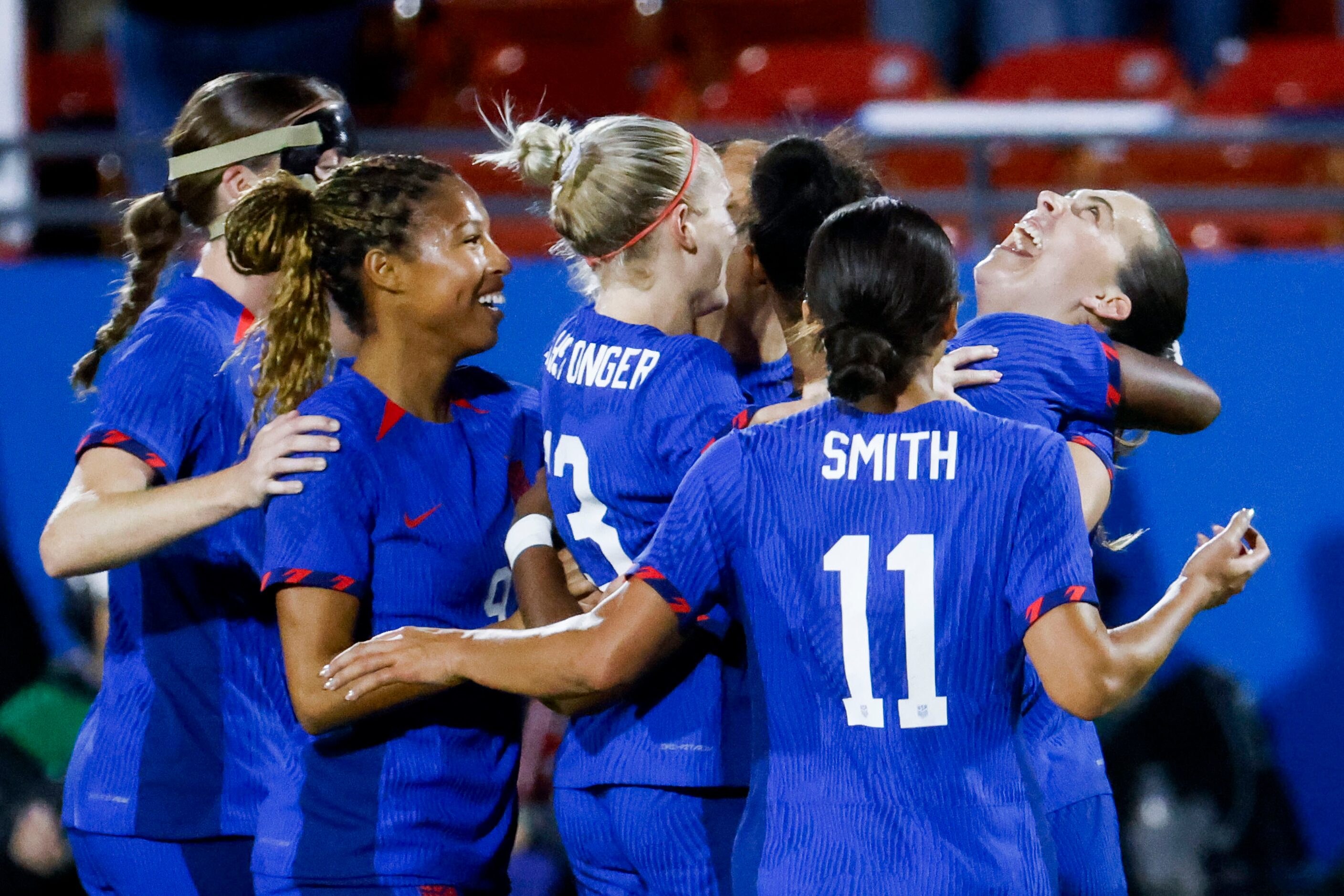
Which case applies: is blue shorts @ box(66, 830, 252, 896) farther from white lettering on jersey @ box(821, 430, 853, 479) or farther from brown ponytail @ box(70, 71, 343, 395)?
white lettering on jersey @ box(821, 430, 853, 479)

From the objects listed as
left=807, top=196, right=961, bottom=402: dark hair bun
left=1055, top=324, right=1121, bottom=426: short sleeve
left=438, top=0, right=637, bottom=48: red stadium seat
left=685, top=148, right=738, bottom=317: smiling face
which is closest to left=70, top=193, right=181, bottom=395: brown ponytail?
left=685, top=148, right=738, bottom=317: smiling face

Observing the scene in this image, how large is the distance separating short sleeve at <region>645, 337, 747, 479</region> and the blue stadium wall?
3.22m

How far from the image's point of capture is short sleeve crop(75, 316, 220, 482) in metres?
2.50

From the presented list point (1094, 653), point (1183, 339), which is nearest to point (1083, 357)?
point (1094, 653)

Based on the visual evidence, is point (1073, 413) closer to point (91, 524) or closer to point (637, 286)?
point (637, 286)

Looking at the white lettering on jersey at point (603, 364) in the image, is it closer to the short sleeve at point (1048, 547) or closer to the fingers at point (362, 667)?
the fingers at point (362, 667)

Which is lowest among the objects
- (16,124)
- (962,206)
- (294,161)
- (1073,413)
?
(1073,413)

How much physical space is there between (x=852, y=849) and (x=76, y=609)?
4190 millimetres

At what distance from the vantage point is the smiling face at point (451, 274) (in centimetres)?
244

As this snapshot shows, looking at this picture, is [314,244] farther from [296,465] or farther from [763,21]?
[763,21]

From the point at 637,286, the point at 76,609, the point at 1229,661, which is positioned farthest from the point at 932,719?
the point at 76,609

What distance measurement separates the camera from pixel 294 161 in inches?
109

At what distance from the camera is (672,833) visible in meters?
2.32

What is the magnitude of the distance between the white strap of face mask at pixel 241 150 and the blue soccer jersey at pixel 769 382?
0.90 meters
